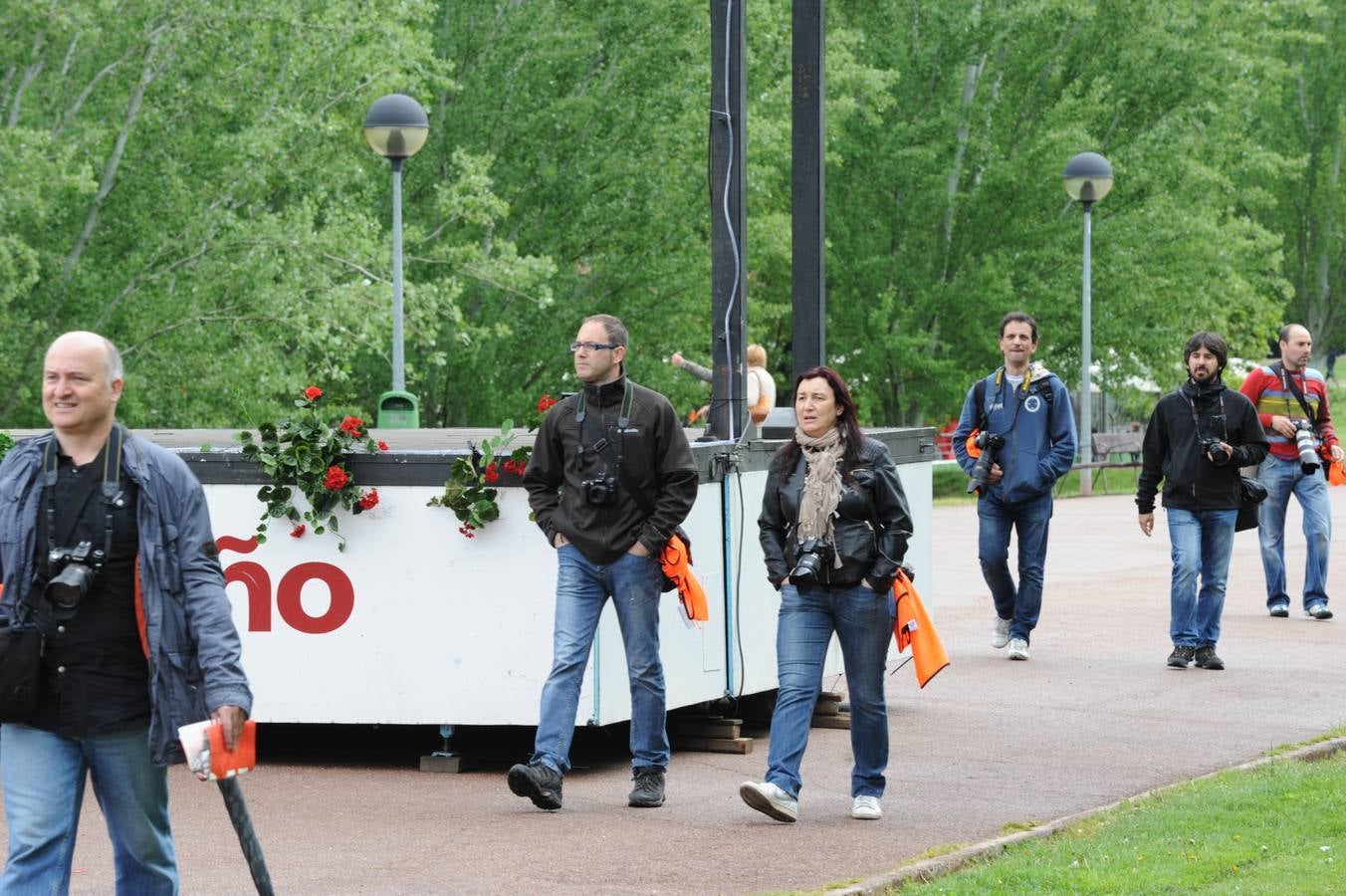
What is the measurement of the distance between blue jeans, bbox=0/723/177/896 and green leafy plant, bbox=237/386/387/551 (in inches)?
155

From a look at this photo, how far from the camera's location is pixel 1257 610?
1567cm

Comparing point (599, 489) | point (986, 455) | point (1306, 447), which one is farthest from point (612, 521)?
point (1306, 447)

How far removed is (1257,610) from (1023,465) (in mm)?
3829

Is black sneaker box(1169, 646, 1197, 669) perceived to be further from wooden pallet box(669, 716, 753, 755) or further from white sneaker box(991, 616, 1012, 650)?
wooden pallet box(669, 716, 753, 755)

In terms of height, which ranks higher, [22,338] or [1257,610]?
[22,338]

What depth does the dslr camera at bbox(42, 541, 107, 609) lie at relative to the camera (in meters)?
5.23

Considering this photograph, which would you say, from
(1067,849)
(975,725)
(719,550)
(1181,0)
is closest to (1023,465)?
(975,725)

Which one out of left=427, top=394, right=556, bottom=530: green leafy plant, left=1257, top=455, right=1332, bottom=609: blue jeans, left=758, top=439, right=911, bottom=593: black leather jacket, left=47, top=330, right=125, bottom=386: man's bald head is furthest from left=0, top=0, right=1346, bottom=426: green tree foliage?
left=47, top=330, right=125, bottom=386: man's bald head

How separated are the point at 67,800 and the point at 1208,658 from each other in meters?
8.43

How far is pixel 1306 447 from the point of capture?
14852 millimetres

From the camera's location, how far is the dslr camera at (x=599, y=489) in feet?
27.7

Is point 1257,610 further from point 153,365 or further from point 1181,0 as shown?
point 1181,0

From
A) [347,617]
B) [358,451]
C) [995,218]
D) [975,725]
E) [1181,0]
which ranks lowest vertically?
[975,725]

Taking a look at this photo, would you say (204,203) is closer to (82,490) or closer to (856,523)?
(856,523)
